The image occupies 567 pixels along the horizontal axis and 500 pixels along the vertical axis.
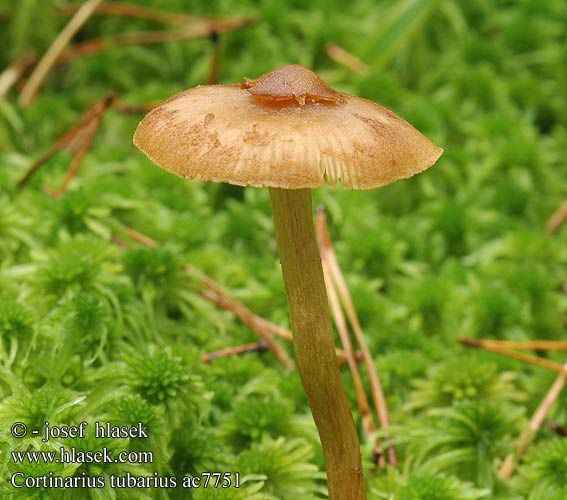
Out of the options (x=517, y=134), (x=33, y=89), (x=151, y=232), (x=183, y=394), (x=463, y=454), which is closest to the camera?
(x=183, y=394)

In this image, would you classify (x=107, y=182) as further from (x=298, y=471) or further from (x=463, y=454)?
(x=463, y=454)

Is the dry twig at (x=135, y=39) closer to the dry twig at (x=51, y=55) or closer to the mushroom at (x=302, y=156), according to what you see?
the dry twig at (x=51, y=55)

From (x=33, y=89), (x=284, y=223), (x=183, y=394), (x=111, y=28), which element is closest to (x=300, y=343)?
(x=284, y=223)

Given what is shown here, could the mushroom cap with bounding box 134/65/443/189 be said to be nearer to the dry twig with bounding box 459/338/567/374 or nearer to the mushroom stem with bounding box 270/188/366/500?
the mushroom stem with bounding box 270/188/366/500

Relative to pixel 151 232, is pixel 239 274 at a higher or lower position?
lower

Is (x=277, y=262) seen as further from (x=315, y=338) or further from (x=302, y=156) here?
(x=302, y=156)

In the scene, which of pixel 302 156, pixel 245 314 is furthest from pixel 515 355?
pixel 302 156

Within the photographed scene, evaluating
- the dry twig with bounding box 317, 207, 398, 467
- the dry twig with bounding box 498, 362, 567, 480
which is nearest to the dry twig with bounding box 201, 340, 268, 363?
the dry twig with bounding box 317, 207, 398, 467
